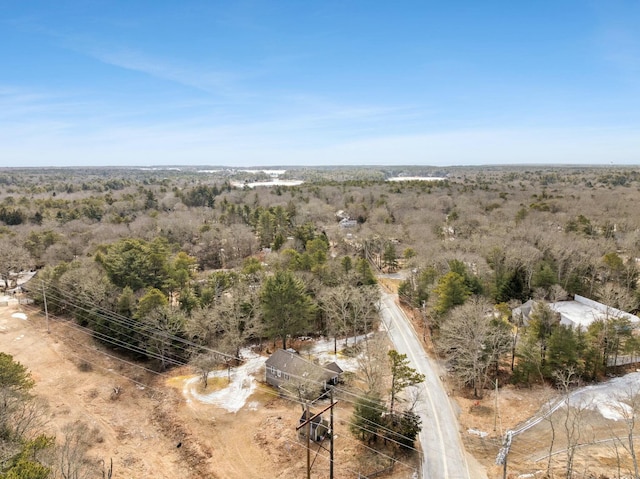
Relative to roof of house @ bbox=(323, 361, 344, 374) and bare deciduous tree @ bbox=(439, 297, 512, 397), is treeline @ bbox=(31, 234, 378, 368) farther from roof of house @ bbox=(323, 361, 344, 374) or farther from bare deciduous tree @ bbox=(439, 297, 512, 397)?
bare deciduous tree @ bbox=(439, 297, 512, 397)

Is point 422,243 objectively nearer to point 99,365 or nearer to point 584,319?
point 584,319

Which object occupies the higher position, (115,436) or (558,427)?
(558,427)

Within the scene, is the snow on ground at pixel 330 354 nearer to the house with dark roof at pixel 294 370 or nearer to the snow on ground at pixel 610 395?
the house with dark roof at pixel 294 370

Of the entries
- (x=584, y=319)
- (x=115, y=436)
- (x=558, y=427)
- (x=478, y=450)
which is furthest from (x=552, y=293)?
(x=115, y=436)

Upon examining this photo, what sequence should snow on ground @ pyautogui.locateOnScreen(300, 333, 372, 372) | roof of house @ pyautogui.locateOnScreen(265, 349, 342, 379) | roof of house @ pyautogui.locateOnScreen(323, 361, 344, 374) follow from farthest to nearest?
snow on ground @ pyautogui.locateOnScreen(300, 333, 372, 372) → roof of house @ pyautogui.locateOnScreen(323, 361, 344, 374) → roof of house @ pyautogui.locateOnScreen(265, 349, 342, 379)

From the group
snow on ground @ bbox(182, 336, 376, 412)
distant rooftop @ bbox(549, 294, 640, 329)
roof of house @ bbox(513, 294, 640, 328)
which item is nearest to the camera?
snow on ground @ bbox(182, 336, 376, 412)

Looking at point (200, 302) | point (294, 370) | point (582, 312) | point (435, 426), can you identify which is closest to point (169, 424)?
point (294, 370)

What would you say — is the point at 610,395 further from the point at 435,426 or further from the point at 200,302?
the point at 200,302

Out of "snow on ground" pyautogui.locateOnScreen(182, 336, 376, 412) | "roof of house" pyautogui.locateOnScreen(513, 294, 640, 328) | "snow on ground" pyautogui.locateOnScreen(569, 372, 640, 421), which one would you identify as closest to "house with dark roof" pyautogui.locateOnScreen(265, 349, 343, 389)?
"snow on ground" pyautogui.locateOnScreen(182, 336, 376, 412)
